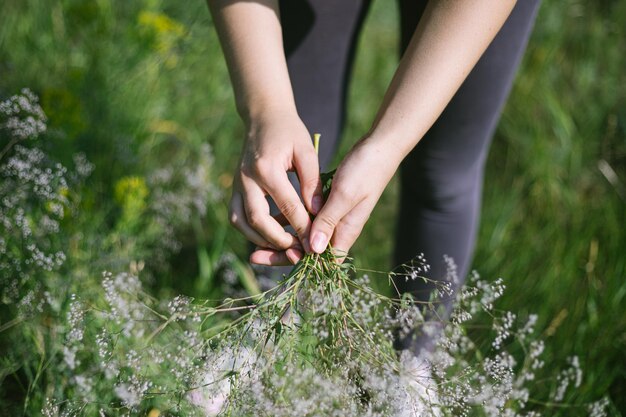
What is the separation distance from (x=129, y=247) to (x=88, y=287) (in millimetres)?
170

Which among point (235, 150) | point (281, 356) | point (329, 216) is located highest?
point (329, 216)

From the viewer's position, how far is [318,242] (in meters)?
0.84

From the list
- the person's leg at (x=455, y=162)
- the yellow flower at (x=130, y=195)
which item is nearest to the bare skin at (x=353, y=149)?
the person's leg at (x=455, y=162)

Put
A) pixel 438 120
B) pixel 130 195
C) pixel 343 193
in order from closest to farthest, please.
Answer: pixel 343 193
pixel 438 120
pixel 130 195

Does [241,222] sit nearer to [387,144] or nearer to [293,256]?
[293,256]

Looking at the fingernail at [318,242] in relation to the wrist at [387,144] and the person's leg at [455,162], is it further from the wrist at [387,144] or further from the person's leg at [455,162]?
the person's leg at [455,162]

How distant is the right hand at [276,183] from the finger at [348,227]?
0.04 m

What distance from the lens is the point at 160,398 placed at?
1.00 m

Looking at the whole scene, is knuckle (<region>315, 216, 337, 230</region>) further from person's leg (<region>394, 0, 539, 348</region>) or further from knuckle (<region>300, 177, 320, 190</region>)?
person's leg (<region>394, 0, 539, 348</region>)

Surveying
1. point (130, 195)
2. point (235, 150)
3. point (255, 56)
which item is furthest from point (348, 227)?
point (235, 150)

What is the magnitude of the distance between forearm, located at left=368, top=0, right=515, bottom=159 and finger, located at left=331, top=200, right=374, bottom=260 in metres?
0.08

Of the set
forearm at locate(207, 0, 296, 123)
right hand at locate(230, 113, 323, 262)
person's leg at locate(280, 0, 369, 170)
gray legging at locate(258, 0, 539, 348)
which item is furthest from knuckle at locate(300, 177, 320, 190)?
person's leg at locate(280, 0, 369, 170)

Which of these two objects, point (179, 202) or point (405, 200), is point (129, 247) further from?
point (405, 200)

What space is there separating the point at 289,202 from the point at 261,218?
0.04 m
